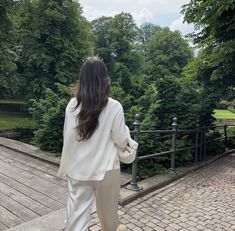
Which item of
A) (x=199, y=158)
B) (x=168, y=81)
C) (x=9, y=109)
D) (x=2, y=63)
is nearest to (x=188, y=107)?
(x=168, y=81)

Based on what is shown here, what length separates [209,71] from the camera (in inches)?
337

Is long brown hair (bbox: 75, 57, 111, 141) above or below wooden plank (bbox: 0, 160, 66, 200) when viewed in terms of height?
above

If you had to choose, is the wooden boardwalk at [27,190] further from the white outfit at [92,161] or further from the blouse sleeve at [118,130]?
the blouse sleeve at [118,130]

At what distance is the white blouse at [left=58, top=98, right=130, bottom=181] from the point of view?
2.20m

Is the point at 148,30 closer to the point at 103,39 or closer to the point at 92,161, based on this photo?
the point at 103,39

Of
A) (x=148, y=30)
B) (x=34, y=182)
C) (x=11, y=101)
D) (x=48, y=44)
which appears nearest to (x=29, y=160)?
(x=34, y=182)

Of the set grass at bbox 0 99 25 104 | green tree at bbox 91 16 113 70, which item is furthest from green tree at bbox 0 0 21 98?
green tree at bbox 91 16 113 70

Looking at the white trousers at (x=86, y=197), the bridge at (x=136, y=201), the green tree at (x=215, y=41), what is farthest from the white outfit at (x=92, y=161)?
the green tree at (x=215, y=41)

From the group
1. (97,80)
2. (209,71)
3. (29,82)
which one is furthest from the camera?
(29,82)

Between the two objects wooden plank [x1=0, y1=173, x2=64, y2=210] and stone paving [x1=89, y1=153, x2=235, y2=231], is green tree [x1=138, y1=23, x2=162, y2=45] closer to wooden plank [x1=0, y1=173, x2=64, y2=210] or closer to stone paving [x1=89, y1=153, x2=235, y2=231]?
stone paving [x1=89, y1=153, x2=235, y2=231]

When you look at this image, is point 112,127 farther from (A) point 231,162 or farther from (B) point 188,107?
(A) point 231,162

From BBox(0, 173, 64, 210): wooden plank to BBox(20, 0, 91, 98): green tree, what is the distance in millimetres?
12555

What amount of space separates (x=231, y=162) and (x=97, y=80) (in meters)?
6.75

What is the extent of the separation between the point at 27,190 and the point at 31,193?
0.49 ft
